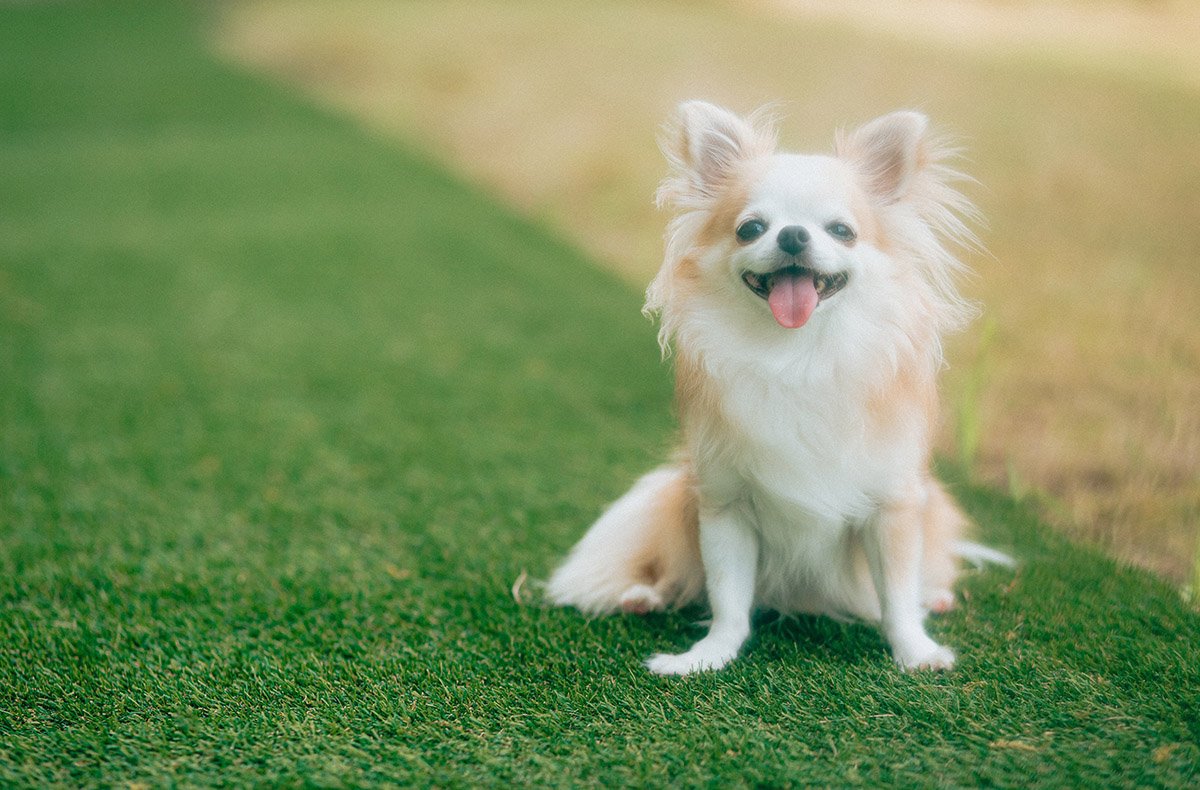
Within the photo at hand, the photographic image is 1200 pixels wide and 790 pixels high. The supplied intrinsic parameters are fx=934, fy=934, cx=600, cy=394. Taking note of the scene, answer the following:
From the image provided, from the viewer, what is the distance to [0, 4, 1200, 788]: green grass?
67.9 inches

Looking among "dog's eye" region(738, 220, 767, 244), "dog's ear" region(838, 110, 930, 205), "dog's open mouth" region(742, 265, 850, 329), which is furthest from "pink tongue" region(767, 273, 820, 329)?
"dog's ear" region(838, 110, 930, 205)

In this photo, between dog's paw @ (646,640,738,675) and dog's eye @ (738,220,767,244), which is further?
dog's paw @ (646,640,738,675)

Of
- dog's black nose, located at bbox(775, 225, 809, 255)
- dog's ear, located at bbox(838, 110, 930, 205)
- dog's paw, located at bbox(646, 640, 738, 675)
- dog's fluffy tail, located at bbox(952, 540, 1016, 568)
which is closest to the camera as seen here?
dog's black nose, located at bbox(775, 225, 809, 255)

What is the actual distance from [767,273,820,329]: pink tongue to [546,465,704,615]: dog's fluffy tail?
0.53 m

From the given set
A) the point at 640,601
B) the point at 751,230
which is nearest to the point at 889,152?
the point at 751,230

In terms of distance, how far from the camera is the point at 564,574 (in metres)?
2.34

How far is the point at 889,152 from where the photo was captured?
1895 mm

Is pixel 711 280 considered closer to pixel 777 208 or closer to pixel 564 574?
pixel 777 208

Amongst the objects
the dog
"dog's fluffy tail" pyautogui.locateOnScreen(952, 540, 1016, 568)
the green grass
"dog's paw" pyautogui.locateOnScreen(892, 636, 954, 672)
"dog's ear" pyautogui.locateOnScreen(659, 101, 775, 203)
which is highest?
"dog's ear" pyautogui.locateOnScreen(659, 101, 775, 203)

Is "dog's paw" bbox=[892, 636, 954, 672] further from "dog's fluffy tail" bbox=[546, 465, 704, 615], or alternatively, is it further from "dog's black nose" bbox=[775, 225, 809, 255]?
"dog's black nose" bbox=[775, 225, 809, 255]

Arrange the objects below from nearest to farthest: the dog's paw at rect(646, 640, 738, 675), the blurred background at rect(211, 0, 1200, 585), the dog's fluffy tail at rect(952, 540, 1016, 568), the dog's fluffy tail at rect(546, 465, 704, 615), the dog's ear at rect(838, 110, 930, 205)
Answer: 1. the dog's ear at rect(838, 110, 930, 205)
2. the dog's paw at rect(646, 640, 738, 675)
3. the dog's fluffy tail at rect(546, 465, 704, 615)
4. the dog's fluffy tail at rect(952, 540, 1016, 568)
5. the blurred background at rect(211, 0, 1200, 585)

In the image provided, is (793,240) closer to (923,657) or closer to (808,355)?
(808,355)

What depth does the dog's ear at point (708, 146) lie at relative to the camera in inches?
77.0

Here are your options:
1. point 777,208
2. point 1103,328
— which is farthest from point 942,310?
point 1103,328
